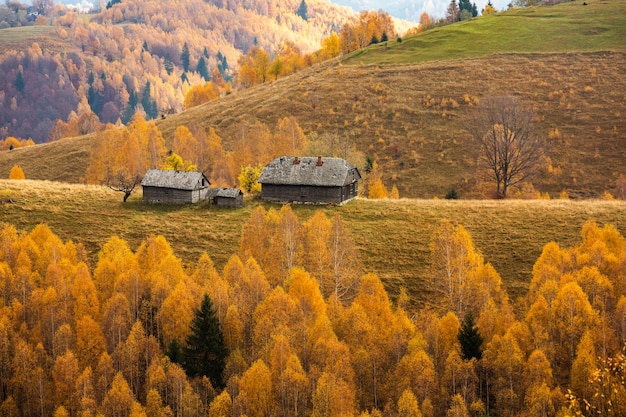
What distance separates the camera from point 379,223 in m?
66.2

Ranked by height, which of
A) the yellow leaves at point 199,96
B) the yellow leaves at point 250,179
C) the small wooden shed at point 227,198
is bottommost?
the small wooden shed at point 227,198

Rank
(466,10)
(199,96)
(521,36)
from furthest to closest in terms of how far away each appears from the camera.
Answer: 1. (466,10)
2. (199,96)
3. (521,36)

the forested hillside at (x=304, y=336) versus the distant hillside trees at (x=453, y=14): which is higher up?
the distant hillside trees at (x=453, y=14)

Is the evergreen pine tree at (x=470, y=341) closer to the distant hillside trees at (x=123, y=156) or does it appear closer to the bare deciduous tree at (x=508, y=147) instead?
the bare deciduous tree at (x=508, y=147)

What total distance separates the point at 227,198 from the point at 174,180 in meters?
6.73

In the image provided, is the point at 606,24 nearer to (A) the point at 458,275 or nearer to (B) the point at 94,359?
(A) the point at 458,275

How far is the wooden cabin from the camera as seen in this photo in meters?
72.2

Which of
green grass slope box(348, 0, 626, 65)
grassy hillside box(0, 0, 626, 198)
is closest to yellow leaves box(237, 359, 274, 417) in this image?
grassy hillside box(0, 0, 626, 198)

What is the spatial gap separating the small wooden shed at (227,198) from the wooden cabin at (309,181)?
3960 millimetres

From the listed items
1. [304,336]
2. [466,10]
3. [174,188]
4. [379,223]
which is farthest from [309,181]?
[466,10]

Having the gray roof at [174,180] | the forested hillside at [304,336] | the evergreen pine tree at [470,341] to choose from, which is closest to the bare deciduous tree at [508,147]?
the forested hillside at [304,336]

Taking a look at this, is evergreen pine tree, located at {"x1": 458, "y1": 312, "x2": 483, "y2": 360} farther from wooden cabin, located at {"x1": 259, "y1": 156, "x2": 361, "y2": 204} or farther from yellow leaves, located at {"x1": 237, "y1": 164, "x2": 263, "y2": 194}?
yellow leaves, located at {"x1": 237, "y1": 164, "x2": 263, "y2": 194}

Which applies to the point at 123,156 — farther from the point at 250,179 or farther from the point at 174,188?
the point at 174,188

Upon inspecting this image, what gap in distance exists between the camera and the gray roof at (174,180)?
72.1 metres
